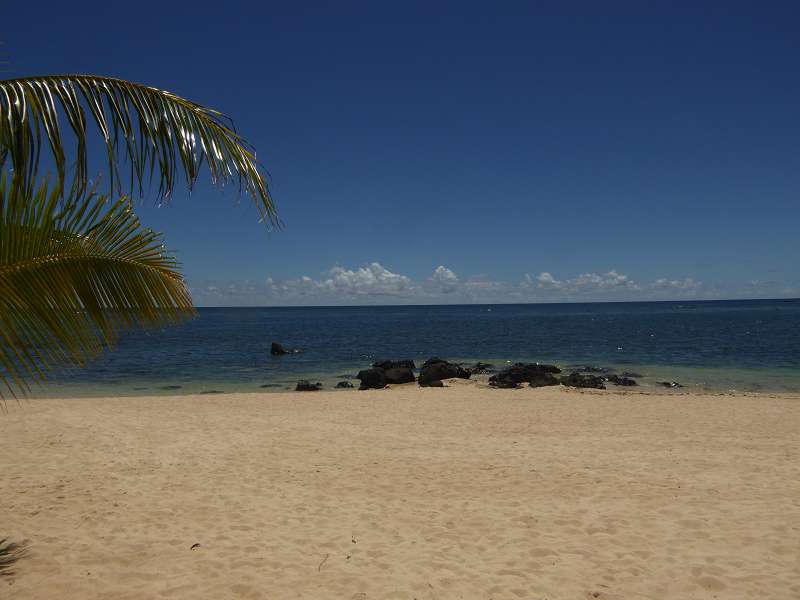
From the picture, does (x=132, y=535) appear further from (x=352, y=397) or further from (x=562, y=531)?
(x=352, y=397)

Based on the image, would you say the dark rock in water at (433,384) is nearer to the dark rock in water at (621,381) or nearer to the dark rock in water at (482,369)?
the dark rock in water at (482,369)

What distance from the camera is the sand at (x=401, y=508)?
6023 mm

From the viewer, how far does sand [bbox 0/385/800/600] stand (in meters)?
6.02

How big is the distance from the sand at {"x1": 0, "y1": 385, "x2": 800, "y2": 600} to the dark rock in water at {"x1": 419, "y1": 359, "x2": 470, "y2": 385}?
12.0 m

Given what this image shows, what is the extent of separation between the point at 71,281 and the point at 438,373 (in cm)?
2437

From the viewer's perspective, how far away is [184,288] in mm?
5402

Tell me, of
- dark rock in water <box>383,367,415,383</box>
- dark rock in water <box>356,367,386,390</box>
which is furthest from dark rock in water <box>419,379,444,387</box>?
dark rock in water <box>356,367,386,390</box>

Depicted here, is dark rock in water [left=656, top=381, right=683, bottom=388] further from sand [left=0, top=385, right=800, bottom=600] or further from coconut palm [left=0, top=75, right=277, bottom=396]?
coconut palm [left=0, top=75, right=277, bottom=396]

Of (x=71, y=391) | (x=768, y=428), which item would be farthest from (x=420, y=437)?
(x=71, y=391)

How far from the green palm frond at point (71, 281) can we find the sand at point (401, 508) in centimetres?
288

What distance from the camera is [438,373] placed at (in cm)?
2825

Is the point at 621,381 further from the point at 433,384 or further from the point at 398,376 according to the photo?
the point at 398,376

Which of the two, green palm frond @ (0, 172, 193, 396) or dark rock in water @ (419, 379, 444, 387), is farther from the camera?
dark rock in water @ (419, 379, 444, 387)

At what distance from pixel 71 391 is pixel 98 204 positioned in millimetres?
25371
